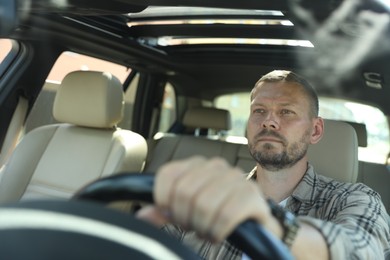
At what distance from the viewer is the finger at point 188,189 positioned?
0.65 m

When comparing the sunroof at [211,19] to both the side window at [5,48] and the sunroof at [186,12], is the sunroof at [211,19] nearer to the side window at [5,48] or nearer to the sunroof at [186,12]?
the sunroof at [186,12]

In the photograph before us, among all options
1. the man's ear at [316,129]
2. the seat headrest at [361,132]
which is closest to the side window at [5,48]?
the man's ear at [316,129]

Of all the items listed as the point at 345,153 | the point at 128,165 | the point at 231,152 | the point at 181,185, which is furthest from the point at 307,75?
the point at 181,185

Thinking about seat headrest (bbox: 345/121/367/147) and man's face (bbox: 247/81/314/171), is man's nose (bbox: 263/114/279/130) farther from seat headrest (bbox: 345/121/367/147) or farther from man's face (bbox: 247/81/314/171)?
seat headrest (bbox: 345/121/367/147)

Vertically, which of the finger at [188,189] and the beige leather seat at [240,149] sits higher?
the finger at [188,189]

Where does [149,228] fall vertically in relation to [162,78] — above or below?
above

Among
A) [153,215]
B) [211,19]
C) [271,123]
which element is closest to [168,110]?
[211,19]

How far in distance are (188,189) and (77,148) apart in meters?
2.14

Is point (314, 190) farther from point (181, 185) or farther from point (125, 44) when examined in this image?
point (125, 44)

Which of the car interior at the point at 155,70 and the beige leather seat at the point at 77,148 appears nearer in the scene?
the car interior at the point at 155,70

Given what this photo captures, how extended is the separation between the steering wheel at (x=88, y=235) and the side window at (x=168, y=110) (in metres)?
3.54

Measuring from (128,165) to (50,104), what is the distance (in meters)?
0.70

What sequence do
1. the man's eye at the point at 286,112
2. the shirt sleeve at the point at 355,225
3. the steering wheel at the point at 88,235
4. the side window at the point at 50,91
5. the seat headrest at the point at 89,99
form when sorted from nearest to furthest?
1. the steering wheel at the point at 88,235
2. the shirt sleeve at the point at 355,225
3. the man's eye at the point at 286,112
4. the seat headrest at the point at 89,99
5. the side window at the point at 50,91

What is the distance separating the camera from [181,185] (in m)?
0.66
